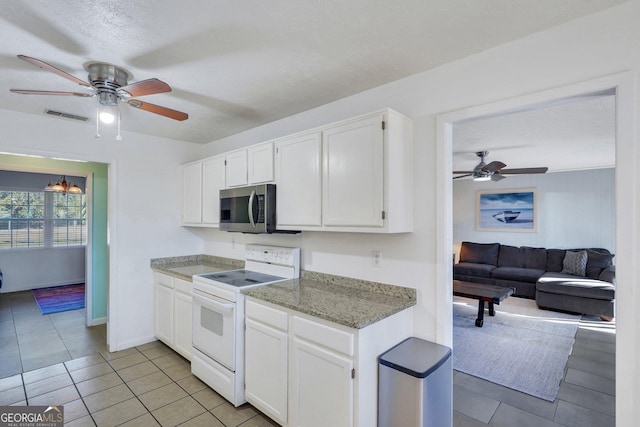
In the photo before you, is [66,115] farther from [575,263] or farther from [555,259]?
[555,259]

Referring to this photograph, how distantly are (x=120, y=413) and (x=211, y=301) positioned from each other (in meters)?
1.03

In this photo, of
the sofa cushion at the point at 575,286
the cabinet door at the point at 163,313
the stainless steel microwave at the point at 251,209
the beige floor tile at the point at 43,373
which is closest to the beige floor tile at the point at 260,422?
the stainless steel microwave at the point at 251,209

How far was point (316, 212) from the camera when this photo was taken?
7.91ft

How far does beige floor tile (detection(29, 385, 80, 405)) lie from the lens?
252 cm

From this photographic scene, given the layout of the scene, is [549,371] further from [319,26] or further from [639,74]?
[319,26]

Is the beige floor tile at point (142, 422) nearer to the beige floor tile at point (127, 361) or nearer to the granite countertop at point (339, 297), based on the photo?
the beige floor tile at point (127, 361)

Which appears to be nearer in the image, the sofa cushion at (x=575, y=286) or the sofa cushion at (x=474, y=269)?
the sofa cushion at (x=575, y=286)

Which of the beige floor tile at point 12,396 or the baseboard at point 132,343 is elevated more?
the baseboard at point 132,343

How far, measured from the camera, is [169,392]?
268cm

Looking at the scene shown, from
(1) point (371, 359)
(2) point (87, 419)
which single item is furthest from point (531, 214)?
(2) point (87, 419)

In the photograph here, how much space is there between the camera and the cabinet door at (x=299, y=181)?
2.40 m

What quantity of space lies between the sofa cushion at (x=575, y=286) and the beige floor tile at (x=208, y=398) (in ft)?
16.4

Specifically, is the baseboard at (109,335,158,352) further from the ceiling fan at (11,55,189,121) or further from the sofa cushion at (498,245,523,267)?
the sofa cushion at (498,245,523,267)

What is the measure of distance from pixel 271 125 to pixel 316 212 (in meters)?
1.38
